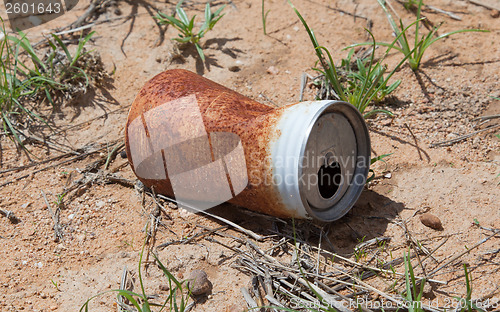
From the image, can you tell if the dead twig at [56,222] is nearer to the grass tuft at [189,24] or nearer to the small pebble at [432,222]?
the grass tuft at [189,24]

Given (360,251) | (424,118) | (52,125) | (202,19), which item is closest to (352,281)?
(360,251)

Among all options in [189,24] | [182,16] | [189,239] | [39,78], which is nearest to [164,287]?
[189,239]

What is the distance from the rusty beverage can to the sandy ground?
204 mm

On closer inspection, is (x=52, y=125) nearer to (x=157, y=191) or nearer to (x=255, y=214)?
(x=157, y=191)

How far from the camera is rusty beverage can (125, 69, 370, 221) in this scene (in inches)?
89.0

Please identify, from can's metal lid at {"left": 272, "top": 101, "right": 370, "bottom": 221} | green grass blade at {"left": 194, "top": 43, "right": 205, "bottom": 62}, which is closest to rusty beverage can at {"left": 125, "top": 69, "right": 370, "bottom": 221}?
can's metal lid at {"left": 272, "top": 101, "right": 370, "bottom": 221}

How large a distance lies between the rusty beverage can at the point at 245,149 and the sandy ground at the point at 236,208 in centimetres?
20

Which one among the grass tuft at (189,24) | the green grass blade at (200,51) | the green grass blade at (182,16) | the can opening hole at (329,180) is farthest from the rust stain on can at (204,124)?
the green grass blade at (182,16)

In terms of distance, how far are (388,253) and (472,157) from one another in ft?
2.93

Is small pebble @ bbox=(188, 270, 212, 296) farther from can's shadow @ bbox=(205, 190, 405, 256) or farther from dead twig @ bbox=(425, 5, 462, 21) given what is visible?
dead twig @ bbox=(425, 5, 462, 21)

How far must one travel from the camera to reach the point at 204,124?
7.88 feet

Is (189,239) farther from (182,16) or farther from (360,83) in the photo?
(182,16)

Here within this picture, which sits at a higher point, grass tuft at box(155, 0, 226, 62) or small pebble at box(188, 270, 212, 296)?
grass tuft at box(155, 0, 226, 62)

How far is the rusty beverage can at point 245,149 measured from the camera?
226 centimetres
